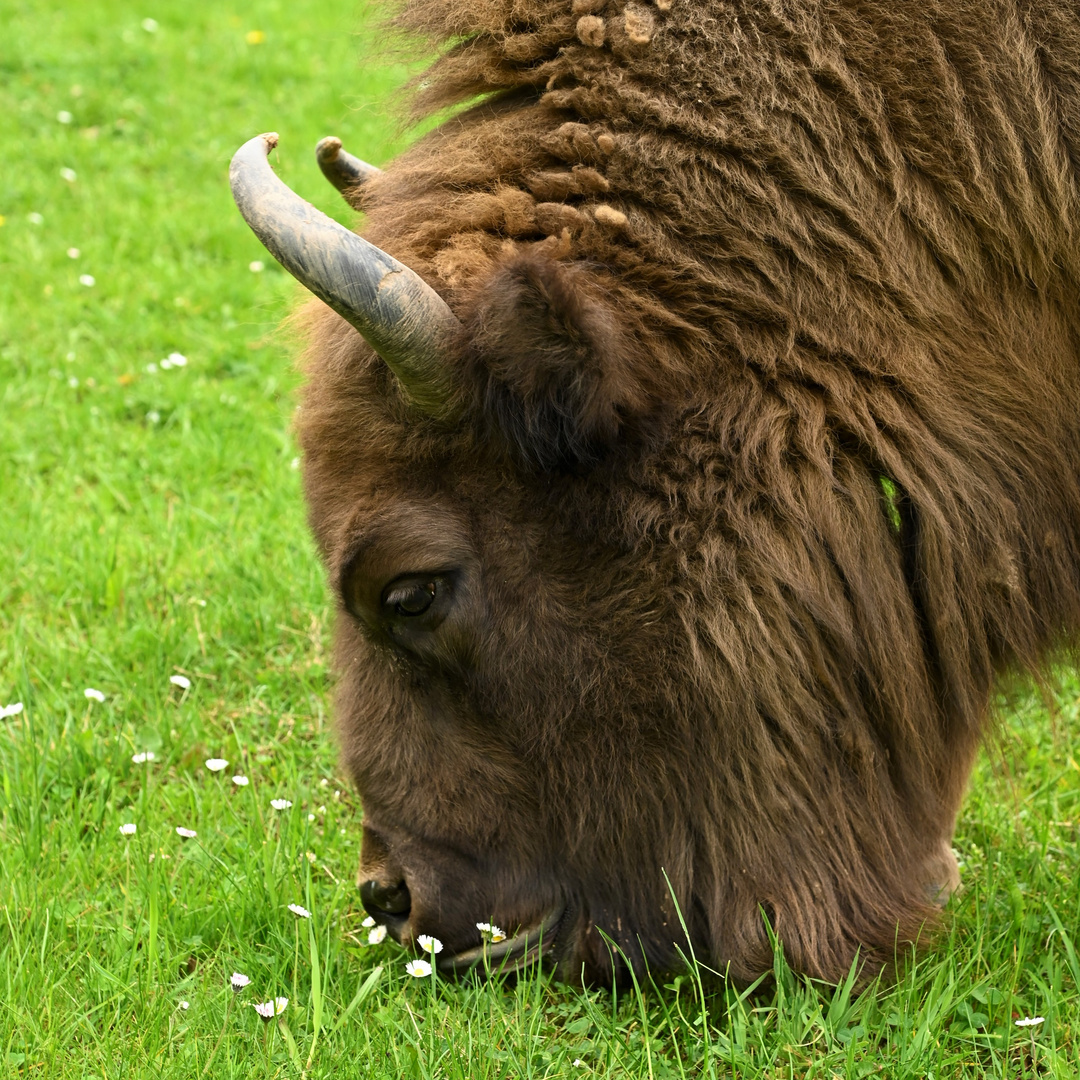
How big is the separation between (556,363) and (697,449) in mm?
415

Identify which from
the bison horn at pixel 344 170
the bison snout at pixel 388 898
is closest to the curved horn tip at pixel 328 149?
the bison horn at pixel 344 170

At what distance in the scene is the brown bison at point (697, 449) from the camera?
113 inches

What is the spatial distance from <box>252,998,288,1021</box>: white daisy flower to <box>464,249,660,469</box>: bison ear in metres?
1.40

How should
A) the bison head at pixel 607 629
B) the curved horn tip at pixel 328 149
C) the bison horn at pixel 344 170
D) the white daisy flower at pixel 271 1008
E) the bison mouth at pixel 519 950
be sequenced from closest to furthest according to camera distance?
the bison head at pixel 607 629 → the white daisy flower at pixel 271 1008 → the bison mouth at pixel 519 950 → the curved horn tip at pixel 328 149 → the bison horn at pixel 344 170

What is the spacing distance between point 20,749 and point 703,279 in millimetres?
2691

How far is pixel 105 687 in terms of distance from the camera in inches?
185

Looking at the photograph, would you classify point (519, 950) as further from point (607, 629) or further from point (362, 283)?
point (362, 283)

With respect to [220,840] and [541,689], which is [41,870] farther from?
[541,689]

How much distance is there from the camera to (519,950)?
3330 mm

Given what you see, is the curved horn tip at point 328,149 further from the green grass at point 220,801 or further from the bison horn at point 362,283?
the bison horn at point 362,283

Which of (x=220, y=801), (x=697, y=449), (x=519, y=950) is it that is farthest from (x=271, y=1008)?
(x=697, y=449)

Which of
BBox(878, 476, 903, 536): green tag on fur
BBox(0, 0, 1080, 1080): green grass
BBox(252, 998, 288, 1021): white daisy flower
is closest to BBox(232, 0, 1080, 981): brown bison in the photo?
BBox(878, 476, 903, 536): green tag on fur

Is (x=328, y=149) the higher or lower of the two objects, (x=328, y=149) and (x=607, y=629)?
the higher

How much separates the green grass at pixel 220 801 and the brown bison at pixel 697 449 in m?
0.21
